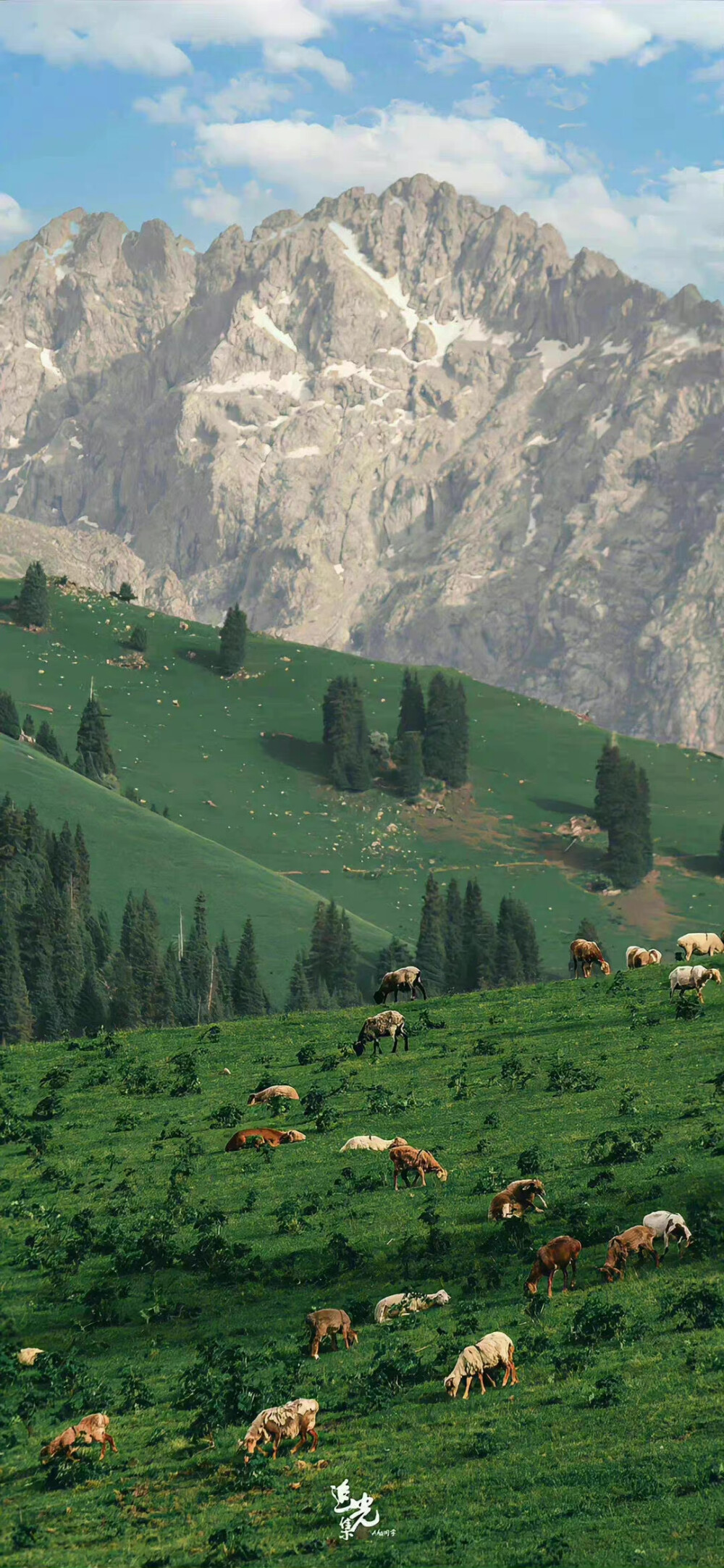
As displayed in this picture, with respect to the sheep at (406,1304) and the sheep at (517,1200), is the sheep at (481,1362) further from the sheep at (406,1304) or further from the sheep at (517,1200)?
the sheep at (517,1200)

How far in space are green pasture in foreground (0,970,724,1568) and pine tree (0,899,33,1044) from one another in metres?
80.7

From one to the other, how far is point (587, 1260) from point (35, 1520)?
47.7ft

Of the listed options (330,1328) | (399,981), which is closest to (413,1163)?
(330,1328)

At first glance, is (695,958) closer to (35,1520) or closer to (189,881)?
(35,1520)

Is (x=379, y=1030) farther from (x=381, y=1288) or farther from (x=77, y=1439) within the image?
(x=77, y=1439)

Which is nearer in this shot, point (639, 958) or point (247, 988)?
point (639, 958)

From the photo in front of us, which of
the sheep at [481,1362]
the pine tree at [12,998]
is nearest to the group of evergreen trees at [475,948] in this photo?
the pine tree at [12,998]

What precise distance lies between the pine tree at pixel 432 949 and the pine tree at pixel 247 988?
23978 millimetres

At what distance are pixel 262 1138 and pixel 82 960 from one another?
111m

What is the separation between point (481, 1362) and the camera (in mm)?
33625

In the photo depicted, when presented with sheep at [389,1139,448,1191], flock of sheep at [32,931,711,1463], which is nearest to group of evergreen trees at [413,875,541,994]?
flock of sheep at [32,931,711,1463]

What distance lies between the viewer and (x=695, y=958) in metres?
76.9

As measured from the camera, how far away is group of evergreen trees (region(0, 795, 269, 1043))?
490 feet

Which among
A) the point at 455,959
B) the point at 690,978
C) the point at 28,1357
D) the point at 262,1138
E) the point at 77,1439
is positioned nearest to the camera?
the point at 77,1439
